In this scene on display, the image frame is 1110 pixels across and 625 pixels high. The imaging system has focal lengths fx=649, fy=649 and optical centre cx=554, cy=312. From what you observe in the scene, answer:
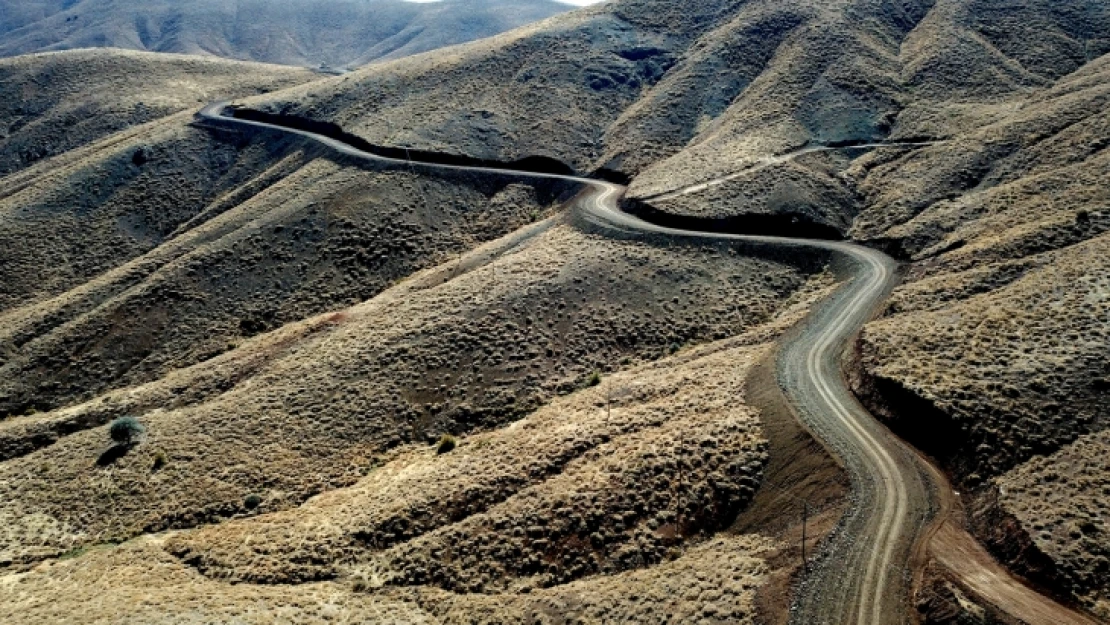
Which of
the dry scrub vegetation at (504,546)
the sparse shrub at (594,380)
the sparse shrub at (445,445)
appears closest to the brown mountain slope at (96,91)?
the sparse shrub at (445,445)

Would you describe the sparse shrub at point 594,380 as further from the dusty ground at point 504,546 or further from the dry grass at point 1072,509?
the dry grass at point 1072,509

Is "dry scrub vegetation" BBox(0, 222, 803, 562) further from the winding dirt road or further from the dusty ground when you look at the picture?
the winding dirt road

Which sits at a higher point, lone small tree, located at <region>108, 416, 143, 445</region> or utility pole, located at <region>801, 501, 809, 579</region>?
lone small tree, located at <region>108, 416, 143, 445</region>

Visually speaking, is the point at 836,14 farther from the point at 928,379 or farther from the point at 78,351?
the point at 78,351

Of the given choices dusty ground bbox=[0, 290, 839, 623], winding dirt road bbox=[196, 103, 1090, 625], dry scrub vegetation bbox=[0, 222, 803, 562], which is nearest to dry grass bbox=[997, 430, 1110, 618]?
winding dirt road bbox=[196, 103, 1090, 625]

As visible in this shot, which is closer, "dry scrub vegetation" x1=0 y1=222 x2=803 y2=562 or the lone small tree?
"dry scrub vegetation" x1=0 y1=222 x2=803 y2=562

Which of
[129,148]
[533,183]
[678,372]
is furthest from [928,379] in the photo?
[129,148]

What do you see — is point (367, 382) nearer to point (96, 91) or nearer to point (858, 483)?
point (858, 483)
